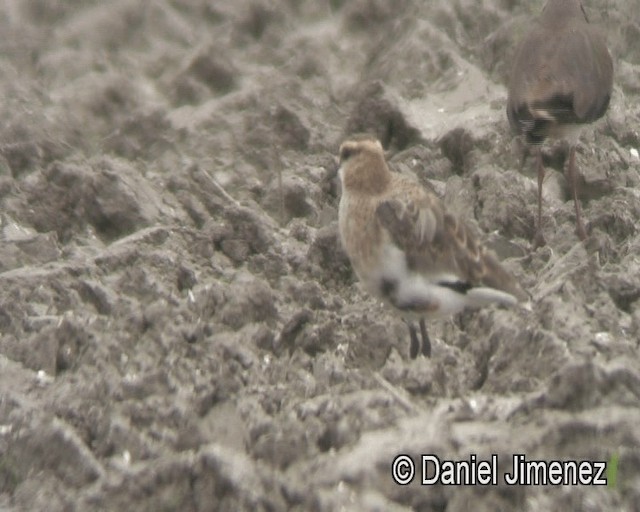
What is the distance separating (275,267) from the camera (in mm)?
6789

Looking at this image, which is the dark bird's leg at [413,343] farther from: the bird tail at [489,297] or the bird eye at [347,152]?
the bird eye at [347,152]

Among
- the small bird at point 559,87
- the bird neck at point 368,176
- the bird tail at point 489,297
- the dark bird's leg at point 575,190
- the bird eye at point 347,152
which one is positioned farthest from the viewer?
the small bird at point 559,87

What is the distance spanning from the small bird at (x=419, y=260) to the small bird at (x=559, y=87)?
1118 mm

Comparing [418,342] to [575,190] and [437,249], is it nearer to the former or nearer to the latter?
[437,249]

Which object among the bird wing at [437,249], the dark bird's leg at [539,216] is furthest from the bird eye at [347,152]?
the dark bird's leg at [539,216]

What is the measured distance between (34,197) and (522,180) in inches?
110

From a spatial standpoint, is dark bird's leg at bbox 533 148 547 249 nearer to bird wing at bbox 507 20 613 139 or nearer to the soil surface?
the soil surface

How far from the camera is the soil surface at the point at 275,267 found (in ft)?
16.0

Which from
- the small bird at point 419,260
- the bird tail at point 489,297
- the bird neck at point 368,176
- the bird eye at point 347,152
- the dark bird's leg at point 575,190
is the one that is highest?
the bird eye at point 347,152

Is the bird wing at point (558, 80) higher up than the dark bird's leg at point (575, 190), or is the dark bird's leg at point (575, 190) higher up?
the bird wing at point (558, 80)

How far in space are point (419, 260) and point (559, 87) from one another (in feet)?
6.58

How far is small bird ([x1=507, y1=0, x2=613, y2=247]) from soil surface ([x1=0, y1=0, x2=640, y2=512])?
33 cm

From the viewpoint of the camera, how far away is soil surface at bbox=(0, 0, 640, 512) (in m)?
4.88

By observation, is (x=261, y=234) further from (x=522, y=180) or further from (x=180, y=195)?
(x=522, y=180)
